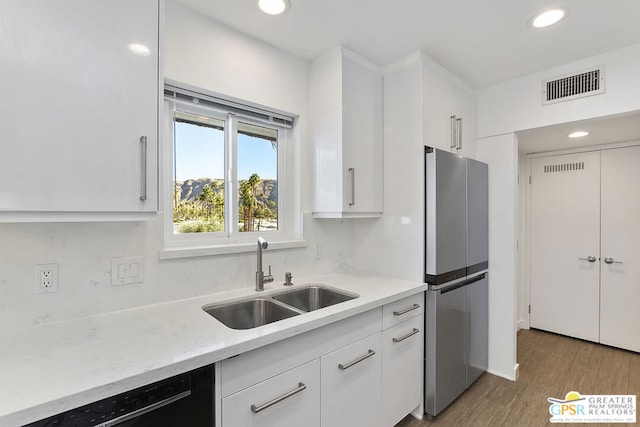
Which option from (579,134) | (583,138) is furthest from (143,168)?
(583,138)

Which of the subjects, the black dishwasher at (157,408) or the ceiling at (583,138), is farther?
the ceiling at (583,138)

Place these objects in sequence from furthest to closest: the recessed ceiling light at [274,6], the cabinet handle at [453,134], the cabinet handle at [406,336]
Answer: the cabinet handle at [453,134], the cabinet handle at [406,336], the recessed ceiling light at [274,6]

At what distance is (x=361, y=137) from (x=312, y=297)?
3.68 ft

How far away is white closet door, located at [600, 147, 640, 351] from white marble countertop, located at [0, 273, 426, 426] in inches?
121

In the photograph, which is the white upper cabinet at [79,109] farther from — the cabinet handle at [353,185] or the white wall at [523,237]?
the white wall at [523,237]

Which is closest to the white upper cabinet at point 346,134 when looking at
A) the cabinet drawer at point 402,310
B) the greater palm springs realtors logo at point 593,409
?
the cabinet drawer at point 402,310

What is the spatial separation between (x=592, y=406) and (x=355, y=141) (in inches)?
99.5

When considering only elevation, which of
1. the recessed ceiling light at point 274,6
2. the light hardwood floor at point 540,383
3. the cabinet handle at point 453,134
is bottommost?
the light hardwood floor at point 540,383

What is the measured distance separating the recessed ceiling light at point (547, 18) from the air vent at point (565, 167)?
2197 mm

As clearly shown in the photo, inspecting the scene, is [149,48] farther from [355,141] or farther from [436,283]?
[436,283]

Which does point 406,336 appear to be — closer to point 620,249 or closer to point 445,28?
point 445,28

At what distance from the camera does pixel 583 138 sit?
288 centimetres

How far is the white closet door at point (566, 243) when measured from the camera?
3.15 metres

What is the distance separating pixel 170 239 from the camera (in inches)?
65.6
